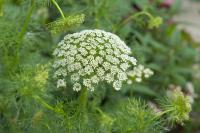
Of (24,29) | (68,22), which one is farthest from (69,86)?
(68,22)

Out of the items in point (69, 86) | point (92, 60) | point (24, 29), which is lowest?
point (69, 86)

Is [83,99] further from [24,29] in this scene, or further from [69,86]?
[69,86]

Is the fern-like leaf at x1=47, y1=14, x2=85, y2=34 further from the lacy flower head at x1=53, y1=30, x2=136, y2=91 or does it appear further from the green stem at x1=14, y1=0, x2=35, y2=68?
the green stem at x1=14, y1=0, x2=35, y2=68

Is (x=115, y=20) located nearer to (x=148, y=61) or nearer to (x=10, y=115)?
(x=148, y=61)

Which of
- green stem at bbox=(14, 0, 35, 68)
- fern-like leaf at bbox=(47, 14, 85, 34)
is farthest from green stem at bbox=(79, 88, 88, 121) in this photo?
green stem at bbox=(14, 0, 35, 68)

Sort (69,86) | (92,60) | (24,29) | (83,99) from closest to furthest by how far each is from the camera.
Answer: (92,60) < (83,99) < (24,29) < (69,86)

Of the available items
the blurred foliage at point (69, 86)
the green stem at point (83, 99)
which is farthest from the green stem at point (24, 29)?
the green stem at point (83, 99)

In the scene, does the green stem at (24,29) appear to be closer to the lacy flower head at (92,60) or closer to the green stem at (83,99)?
the lacy flower head at (92,60)

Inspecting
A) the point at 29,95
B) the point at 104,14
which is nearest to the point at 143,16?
the point at 104,14
